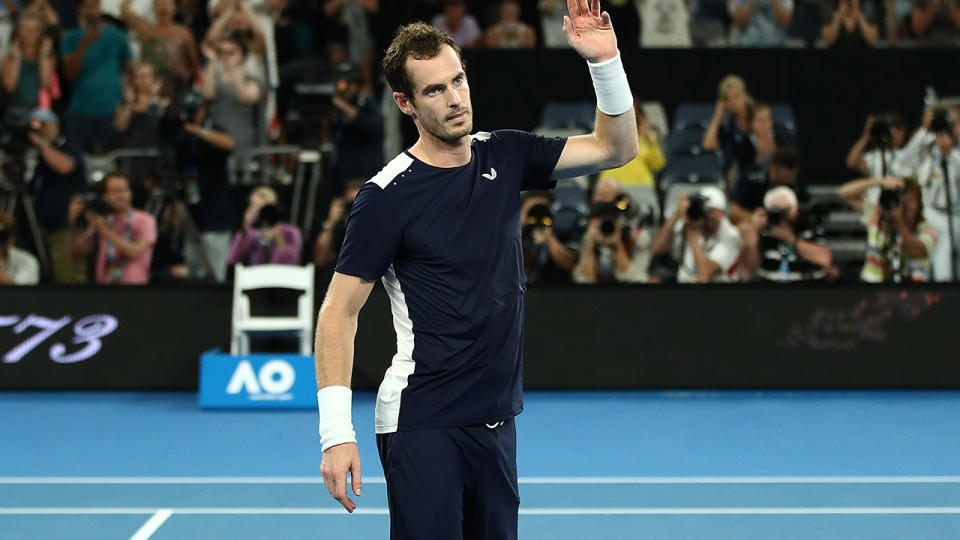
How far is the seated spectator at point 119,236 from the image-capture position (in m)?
10.0

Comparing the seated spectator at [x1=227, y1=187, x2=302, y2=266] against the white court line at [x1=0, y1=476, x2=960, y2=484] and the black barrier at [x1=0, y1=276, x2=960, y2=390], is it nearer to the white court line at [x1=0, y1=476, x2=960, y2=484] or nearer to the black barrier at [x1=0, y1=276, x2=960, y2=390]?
the black barrier at [x1=0, y1=276, x2=960, y2=390]

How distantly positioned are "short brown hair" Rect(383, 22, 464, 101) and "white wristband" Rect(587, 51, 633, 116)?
0.37 metres

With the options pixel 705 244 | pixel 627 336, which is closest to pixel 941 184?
pixel 705 244

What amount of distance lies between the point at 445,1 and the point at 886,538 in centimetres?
811

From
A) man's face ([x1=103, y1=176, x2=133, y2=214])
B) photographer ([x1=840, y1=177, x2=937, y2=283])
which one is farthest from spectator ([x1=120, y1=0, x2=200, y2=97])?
photographer ([x1=840, y1=177, x2=937, y2=283])

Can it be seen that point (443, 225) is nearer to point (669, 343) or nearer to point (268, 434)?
point (268, 434)

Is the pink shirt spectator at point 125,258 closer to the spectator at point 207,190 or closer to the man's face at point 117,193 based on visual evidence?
the man's face at point 117,193

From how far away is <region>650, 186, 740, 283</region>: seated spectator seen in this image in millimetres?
9859

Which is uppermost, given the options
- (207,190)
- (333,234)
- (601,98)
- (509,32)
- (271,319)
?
(509,32)

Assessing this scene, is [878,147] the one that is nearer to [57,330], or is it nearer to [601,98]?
[57,330]

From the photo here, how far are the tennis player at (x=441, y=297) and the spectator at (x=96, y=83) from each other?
9.09m

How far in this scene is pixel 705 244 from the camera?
10023 millimetres

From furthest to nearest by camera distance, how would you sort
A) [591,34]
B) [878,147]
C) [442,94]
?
[878,147] < [591,34] < [442,94]

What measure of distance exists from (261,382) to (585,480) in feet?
10.3
